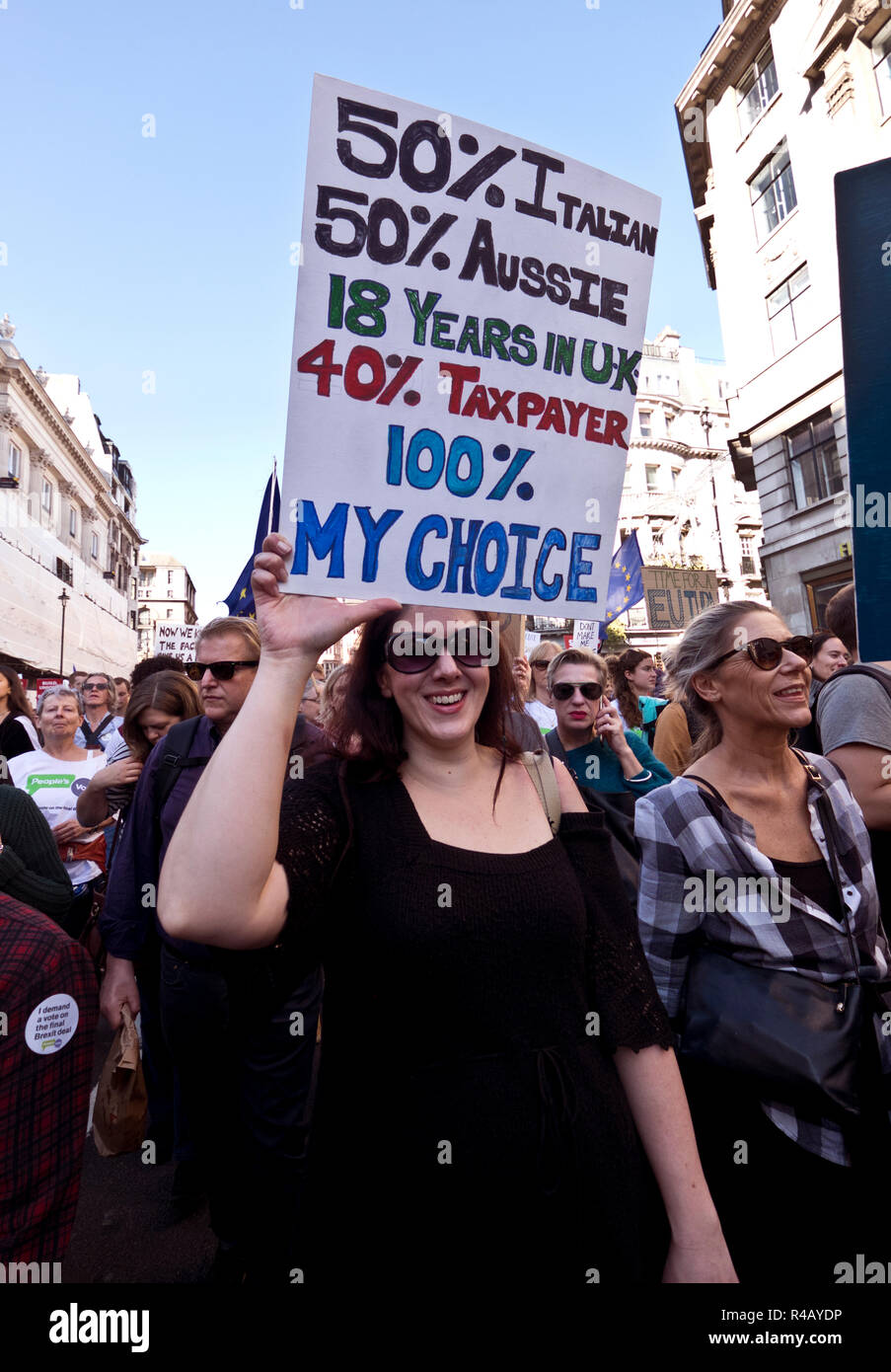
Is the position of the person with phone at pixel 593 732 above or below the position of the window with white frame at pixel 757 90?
below

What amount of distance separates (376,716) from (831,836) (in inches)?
49.9

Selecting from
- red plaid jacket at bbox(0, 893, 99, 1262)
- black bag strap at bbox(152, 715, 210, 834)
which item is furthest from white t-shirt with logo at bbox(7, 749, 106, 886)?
red plaid jacket at bbox(0, 893, 99, 1262)

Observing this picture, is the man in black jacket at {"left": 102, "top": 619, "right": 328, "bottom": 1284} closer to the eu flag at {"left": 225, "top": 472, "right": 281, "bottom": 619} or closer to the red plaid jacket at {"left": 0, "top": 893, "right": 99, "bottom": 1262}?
the red plaid jacket at {"left": 0, "top": 893, "right": 99, "bottom": 1262}

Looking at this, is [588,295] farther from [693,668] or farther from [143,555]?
[143,555]

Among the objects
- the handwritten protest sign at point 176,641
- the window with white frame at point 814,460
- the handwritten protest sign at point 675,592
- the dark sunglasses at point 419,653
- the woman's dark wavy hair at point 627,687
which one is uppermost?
the window with white frame at point 814,460

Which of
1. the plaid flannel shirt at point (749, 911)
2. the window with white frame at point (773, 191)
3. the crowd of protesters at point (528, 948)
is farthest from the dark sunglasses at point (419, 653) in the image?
the window with white frame at point (773, 191)

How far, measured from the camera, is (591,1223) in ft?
4.78

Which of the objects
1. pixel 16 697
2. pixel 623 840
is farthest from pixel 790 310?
pixel 623 840

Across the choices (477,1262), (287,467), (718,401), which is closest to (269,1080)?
(477,1262)

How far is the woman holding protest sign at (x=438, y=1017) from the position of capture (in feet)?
4.26

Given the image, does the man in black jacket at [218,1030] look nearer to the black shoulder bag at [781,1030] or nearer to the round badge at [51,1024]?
the round badge at [51,1024]

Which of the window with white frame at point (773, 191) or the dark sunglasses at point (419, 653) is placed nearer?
the dark sunglasses at point (419, 653)

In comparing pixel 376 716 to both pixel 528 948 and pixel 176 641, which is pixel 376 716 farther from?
pixel 176 641
